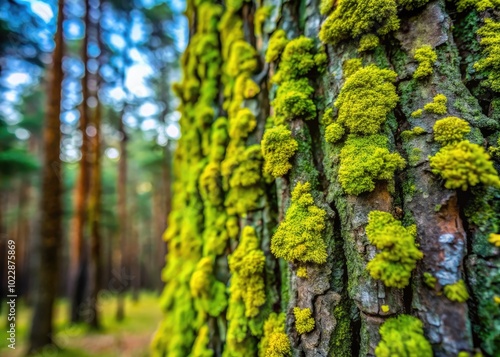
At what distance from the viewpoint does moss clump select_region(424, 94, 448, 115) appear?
1209mm

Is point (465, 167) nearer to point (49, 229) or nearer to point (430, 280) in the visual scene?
point (430, 280)

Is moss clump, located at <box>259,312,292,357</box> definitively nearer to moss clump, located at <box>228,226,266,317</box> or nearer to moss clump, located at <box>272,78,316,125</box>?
moss clump, located at <box>228,226,266,317</box>

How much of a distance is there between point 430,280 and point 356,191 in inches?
18.6

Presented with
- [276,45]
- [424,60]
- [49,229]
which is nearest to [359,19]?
[424,60]

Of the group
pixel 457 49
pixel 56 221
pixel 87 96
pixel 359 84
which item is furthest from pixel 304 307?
pixel 87 96

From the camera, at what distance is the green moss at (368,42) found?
1353 mm

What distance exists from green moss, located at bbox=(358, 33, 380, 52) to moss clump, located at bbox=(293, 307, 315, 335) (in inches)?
56.8

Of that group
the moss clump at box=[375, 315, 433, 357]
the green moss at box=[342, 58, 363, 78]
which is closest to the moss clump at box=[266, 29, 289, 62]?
the green moss at box=[342, 58, 363, 78]

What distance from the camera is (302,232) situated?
4.34ft

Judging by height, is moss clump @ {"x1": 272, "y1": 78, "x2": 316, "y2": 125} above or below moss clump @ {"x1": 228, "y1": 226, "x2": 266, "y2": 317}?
above

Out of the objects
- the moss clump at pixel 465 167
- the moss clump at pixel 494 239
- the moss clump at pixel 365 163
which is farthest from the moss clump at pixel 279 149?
the moss clump at pixel 494 239

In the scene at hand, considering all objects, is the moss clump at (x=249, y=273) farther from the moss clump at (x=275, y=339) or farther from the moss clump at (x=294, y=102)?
the moss clump at (x=294, y=102)

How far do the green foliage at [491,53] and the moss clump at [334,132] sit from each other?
28.7 inches

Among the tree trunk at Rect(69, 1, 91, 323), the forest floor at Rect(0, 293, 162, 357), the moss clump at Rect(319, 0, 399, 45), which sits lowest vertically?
the forest floor at Rect(0, 293, 162, 357)
